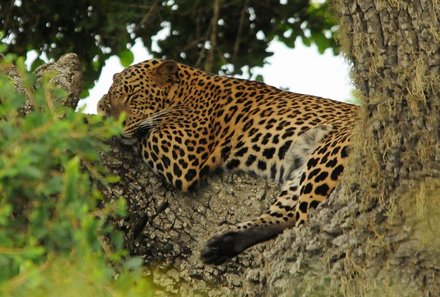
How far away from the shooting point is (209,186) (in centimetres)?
884

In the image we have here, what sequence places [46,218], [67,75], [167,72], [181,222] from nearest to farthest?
1. [46,218]
2. [181,222]
3. [67,75]
4. [167,72]

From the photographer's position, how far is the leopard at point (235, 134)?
8188mm

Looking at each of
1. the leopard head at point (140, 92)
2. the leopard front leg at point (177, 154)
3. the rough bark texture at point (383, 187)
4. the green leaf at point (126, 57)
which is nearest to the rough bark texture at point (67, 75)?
the leopard front leg at point (177, 154)

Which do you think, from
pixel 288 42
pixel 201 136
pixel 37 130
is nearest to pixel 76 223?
pixel 37 130

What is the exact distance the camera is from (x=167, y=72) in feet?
35.4

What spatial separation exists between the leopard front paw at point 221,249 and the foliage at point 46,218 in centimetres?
304

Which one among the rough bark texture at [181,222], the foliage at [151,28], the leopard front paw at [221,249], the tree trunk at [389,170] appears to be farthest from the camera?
the foliage at [151,28]

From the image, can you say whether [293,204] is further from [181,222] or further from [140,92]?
[140,92]

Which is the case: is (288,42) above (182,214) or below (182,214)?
above

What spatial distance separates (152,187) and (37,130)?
3.83 metres

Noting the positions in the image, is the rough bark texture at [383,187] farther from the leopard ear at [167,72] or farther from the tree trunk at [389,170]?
the leopard ear at [167,72]

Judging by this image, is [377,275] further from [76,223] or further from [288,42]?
[288,42]

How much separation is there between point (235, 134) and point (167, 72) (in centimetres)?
132

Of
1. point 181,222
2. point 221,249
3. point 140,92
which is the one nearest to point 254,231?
point 221,249
